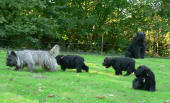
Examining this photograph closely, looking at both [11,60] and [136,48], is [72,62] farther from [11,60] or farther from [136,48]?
[136,48]

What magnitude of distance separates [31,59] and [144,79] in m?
5.42

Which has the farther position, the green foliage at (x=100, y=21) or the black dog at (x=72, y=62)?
the green foliage at (x=100, y=21)

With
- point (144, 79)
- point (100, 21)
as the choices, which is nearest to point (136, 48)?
point (100, 21)

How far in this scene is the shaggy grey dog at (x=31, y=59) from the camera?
1338cm

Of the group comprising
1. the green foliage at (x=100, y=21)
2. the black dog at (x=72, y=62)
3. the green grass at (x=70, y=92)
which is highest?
the green foliage at (x=100, y=21)

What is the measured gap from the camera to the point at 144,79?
36.6 ft

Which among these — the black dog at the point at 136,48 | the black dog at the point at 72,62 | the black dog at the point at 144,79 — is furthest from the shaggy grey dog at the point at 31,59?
the black dog at the point at 136,48

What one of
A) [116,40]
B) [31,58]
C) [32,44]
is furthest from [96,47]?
[31,58]

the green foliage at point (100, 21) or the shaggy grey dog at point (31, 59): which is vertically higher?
the green foliage at point (100, 21)

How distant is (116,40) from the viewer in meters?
35.4

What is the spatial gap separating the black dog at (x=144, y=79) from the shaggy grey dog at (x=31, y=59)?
4.85 m

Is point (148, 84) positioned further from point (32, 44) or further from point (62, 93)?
point (32, 44)

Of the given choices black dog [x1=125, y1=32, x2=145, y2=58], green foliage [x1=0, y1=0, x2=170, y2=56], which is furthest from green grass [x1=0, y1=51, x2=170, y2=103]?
green foliage [x1=0, y1=0, x2=170, y2=56]

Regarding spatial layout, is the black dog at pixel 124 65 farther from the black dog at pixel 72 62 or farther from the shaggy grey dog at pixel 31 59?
the shaggy grey dog at pixel 31 59
